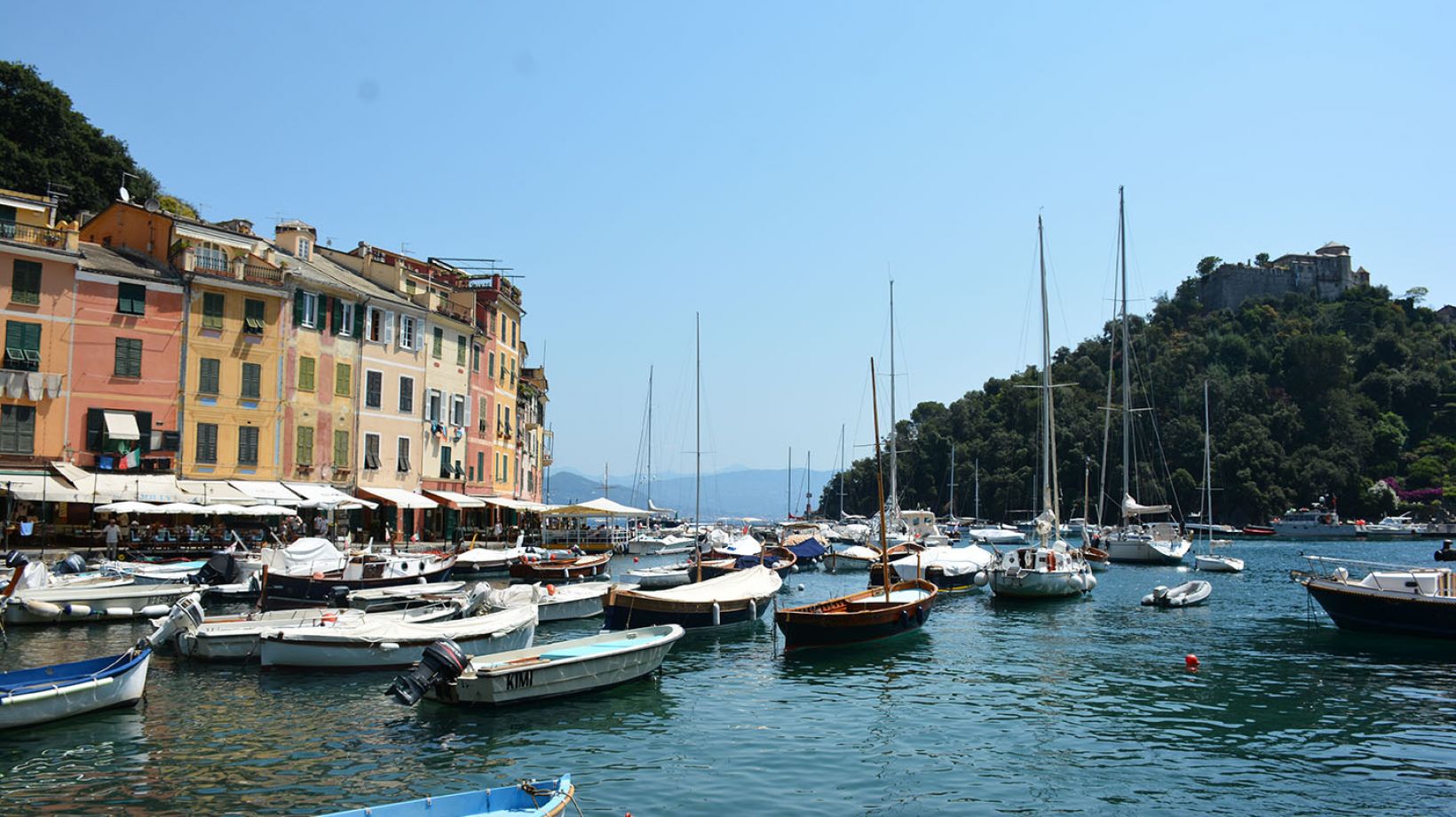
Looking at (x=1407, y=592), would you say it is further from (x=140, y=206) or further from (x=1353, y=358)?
(x=1353, y=358)

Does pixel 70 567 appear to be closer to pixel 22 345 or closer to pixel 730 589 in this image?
pixel 22 345

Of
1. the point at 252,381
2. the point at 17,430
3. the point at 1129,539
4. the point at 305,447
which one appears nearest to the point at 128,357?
the point at 17,430

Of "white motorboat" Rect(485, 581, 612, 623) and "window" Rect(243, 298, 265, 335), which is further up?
"window" Rect(243, 298, 265, 335)

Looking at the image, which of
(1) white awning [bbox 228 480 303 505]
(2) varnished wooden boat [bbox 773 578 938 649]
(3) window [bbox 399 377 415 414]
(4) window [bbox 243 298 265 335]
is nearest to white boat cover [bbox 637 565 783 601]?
(2) varnished wooden boat [bbox 773 578 938 649]

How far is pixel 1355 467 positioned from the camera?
121688 mm

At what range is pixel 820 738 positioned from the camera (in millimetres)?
18500

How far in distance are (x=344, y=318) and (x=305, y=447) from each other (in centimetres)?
669

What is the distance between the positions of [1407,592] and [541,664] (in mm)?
25466

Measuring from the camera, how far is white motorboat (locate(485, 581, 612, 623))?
31188 mm

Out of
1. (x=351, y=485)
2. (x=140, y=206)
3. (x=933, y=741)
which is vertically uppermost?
(x=140, y=206)

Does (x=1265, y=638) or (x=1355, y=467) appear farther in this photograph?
(x=1355, y=467)

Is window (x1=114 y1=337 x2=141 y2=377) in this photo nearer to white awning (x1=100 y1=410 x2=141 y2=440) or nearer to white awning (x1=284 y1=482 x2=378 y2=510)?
white awning (x1=100 y1=410 x2=141 y2=440)

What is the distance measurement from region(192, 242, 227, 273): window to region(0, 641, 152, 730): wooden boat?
1193 inches

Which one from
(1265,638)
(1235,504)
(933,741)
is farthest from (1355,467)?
(933,741)
